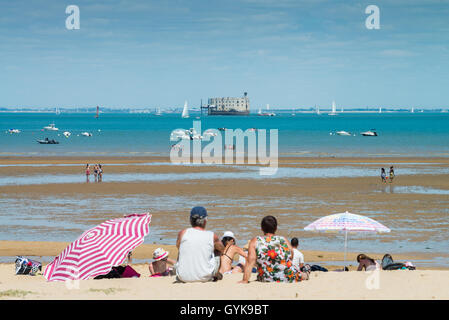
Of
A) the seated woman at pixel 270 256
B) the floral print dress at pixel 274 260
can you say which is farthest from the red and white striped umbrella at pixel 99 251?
the floral print dress at pixel 274 260

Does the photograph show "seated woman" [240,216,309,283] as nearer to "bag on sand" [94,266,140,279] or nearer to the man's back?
the man's back

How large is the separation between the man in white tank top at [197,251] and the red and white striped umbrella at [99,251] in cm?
110

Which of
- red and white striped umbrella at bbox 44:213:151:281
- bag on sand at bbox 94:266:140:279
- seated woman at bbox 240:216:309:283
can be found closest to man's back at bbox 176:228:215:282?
seated woman at bbox 240:216:309:283

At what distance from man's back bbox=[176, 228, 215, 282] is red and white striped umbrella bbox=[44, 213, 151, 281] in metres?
1.09

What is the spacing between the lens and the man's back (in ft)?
35.9

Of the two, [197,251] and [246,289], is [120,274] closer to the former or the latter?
[197,251]

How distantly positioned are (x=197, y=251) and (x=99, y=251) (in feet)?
6.54

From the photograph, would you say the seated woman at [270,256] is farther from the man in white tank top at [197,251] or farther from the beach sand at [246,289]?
the man in white tank top at [197,251]

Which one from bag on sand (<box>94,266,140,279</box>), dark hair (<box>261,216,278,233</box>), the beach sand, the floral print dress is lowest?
bag on sand (<box>94,266,140,279</box>)

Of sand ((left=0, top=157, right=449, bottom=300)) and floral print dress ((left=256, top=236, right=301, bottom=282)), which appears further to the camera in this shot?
floral print dress ((left=256, top=236, right=301, bottom=282))

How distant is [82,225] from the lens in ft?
82.2

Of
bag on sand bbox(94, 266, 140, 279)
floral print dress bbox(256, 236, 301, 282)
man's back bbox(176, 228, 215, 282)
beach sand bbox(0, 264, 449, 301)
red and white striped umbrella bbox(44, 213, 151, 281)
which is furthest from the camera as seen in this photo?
bag on sand bbox(94, 266, 140, 279)
